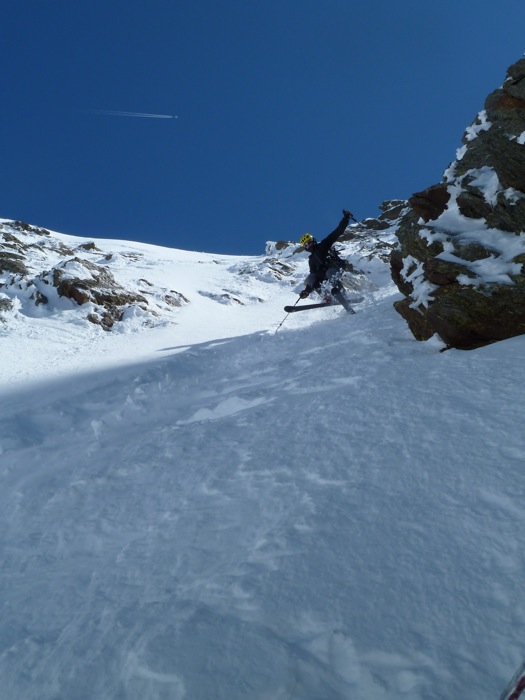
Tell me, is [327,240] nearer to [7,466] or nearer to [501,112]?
[501,112]

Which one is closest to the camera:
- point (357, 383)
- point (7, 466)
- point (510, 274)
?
point (7, 466)

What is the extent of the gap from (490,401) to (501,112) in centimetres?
789

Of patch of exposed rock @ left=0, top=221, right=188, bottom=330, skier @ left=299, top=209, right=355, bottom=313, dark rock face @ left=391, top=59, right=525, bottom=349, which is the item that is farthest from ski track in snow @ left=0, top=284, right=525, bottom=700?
patch of exposed rock @ left=0, top=221, right=188, bottom=330

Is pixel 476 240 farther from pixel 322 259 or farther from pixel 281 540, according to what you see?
pixel 281 540

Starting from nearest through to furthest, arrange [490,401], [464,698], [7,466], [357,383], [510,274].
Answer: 1. [464,698]
2. [490,401]
3. [7,466]
4. [357,383]
5. [510,274]

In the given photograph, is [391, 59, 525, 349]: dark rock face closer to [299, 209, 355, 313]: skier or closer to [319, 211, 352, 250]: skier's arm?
[319, 211, 352, 250]: skier's arm

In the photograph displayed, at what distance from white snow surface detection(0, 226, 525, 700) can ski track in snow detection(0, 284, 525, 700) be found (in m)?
0.02

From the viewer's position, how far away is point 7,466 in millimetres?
6457

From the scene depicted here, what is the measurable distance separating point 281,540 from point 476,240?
23.7 ft

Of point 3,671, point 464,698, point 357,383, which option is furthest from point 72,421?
point 464,698

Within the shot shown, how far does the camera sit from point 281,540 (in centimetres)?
385

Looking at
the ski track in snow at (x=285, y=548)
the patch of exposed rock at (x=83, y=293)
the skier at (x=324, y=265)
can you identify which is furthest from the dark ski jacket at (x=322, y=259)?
the ski track in snow at (x=285, y=548)

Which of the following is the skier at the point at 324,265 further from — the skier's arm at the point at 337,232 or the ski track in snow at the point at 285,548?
the ski track in snow at the point at 285,548

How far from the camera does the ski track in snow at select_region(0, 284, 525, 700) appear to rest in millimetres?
2801
